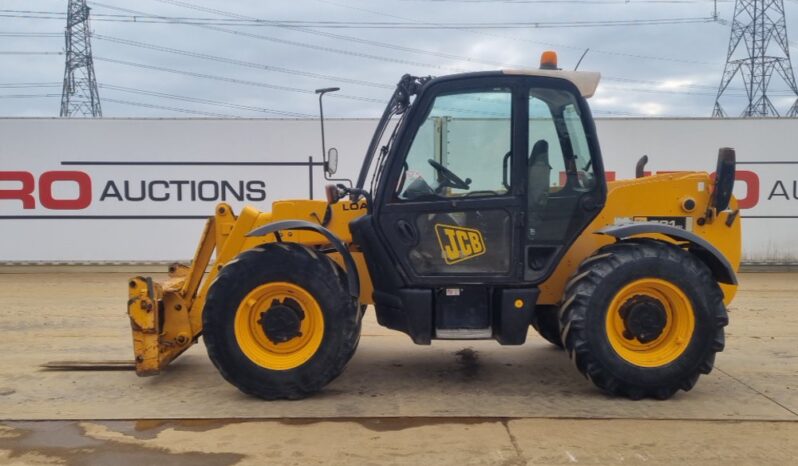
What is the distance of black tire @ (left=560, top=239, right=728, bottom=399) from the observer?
4816mm

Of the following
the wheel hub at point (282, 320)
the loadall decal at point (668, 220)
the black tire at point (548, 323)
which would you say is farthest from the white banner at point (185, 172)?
the wheel hub at point (282, 320)

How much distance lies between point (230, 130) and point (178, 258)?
2.55m

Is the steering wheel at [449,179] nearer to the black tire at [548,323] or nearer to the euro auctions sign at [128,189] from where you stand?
the black tire at [548,323]

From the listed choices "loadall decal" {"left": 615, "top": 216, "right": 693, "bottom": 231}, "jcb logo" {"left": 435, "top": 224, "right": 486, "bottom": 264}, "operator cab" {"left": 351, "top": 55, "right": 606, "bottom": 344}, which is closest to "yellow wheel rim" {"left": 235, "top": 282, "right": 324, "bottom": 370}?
"operator cab" {"left": 351, "top": 55, "right": 606, "bottom": 344}

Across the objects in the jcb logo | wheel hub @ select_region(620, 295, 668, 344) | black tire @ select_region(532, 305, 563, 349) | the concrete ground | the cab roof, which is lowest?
the concrete ground

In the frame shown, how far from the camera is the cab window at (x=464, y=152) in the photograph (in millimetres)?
5012

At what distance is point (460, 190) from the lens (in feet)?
16.5

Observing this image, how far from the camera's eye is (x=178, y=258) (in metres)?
13.0

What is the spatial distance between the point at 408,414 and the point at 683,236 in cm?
226

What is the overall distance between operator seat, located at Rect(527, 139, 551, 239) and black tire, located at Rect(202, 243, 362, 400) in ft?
4.70

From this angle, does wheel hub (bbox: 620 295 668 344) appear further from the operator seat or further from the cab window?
the cab window

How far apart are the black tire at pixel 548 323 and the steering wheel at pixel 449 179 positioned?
131 centimetres

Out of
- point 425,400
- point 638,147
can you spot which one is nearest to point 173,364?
point 425,400

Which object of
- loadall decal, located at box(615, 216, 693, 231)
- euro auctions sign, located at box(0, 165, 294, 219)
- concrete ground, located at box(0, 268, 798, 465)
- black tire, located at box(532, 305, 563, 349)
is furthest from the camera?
euro auctions sign, located at box(0, 165, 294, 219)
